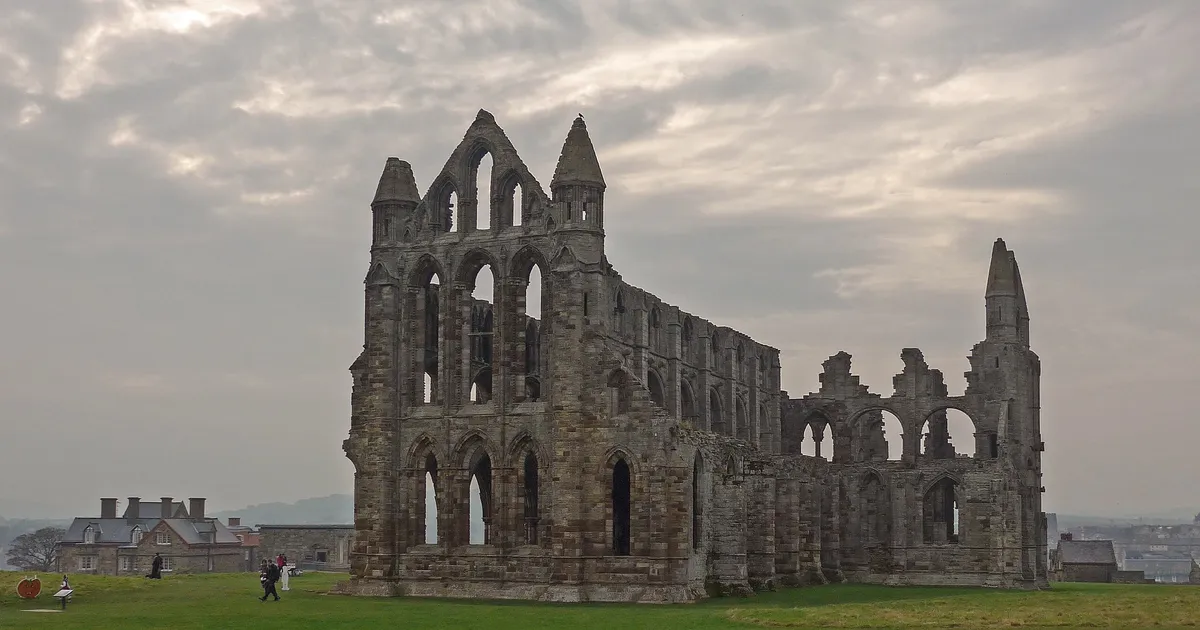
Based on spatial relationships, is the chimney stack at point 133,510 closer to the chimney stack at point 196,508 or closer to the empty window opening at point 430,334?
the chimney stack at point 196,508

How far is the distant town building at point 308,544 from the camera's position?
93125 mm

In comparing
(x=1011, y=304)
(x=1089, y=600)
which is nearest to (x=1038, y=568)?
(x=1011, y=304)

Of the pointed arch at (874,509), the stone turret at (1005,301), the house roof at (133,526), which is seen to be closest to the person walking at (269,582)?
the pointed arch at (874,509)

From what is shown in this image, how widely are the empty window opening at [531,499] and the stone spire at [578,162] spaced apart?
9.95 m

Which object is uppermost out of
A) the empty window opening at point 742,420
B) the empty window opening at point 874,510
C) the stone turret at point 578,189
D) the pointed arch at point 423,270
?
the stone turret at point 578,189

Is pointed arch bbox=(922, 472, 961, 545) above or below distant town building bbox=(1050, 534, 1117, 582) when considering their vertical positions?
above

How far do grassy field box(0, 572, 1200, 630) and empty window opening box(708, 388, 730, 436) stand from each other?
14113mm

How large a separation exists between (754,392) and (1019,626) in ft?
118

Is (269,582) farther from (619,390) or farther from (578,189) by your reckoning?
(578,189)

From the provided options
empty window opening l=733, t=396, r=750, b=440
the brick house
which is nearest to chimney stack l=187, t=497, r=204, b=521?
the brick house

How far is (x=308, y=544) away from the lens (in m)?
94.4

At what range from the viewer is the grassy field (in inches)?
1532

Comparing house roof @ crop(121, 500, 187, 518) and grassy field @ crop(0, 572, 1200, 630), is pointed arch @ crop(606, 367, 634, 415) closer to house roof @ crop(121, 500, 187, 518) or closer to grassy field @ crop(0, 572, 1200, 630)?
grassy field @ crop(0, 572, 1200, 630)

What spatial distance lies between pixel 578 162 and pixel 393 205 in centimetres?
761
